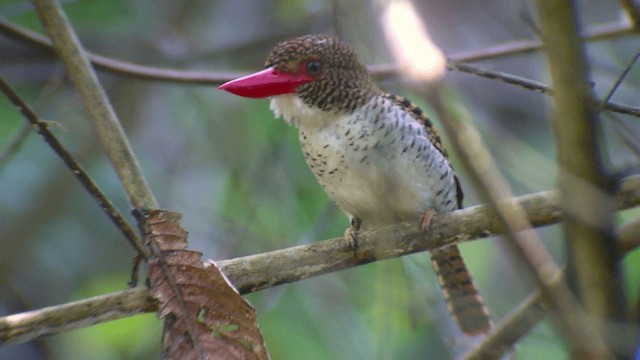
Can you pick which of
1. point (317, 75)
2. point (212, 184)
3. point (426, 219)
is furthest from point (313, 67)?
point (212, 184)

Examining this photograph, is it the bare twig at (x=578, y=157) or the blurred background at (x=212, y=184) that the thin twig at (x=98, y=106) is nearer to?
the blurred background at (x=212, y=184)

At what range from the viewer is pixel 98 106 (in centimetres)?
260

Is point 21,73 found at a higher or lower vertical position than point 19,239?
higher

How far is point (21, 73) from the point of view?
4500 millimetres

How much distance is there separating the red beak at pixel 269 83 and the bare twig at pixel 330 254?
0.51 meters

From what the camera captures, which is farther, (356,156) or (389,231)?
(356,156)

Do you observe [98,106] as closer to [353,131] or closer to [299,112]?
[299,112]

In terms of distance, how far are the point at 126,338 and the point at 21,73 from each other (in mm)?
1403

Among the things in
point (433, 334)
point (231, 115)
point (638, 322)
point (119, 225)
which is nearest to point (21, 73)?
point (231, 115)

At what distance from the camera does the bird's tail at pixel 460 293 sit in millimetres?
3492

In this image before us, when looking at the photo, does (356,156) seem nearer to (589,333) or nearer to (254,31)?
(589,333)

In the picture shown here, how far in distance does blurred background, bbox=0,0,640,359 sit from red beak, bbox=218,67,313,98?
11.9 inches

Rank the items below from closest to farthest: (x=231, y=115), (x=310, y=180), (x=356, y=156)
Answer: (x=356, y=156), (x=310, y=180), (x=231, y=115)

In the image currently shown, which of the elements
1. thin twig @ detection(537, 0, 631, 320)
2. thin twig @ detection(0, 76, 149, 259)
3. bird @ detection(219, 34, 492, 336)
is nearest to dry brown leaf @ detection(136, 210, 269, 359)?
thin twig @ detection(0, 76, 149, 259)
